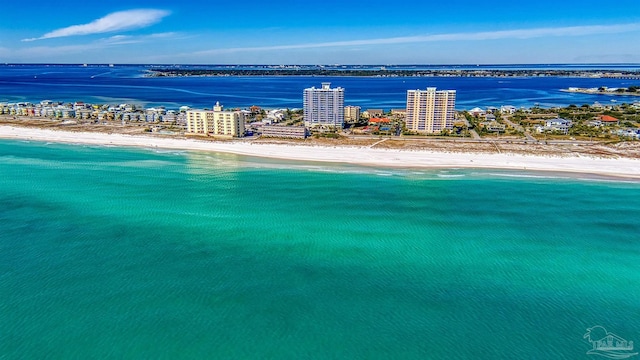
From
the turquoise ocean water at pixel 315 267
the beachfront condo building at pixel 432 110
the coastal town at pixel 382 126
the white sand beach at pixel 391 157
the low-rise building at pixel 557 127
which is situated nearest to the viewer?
the turquoise ocean water at pixel 315 267

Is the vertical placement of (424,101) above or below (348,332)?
above

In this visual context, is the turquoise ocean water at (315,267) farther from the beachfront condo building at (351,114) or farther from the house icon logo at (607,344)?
the beachfront condo building at (351,114)

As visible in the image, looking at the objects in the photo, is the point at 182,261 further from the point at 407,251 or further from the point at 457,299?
the point at 457,299

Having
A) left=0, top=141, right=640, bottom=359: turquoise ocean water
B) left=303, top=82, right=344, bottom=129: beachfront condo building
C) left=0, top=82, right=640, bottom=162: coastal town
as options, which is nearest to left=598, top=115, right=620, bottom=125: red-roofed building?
left=0, top=82, right=640, bottom=162: coastal town

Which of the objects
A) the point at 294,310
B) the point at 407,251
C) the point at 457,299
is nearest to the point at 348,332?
the point at 294,310

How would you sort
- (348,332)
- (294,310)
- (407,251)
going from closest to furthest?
(348,332) → (294,310) → (407,251)

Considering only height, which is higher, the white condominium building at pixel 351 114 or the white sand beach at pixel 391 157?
the white condominium building at pixel 351 114

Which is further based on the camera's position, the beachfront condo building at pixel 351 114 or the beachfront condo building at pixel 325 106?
the beachfront condo building at pixel 351 114

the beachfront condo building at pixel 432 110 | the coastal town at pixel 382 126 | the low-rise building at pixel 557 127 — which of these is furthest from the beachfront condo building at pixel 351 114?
the low-rise building at pixel 557 127
